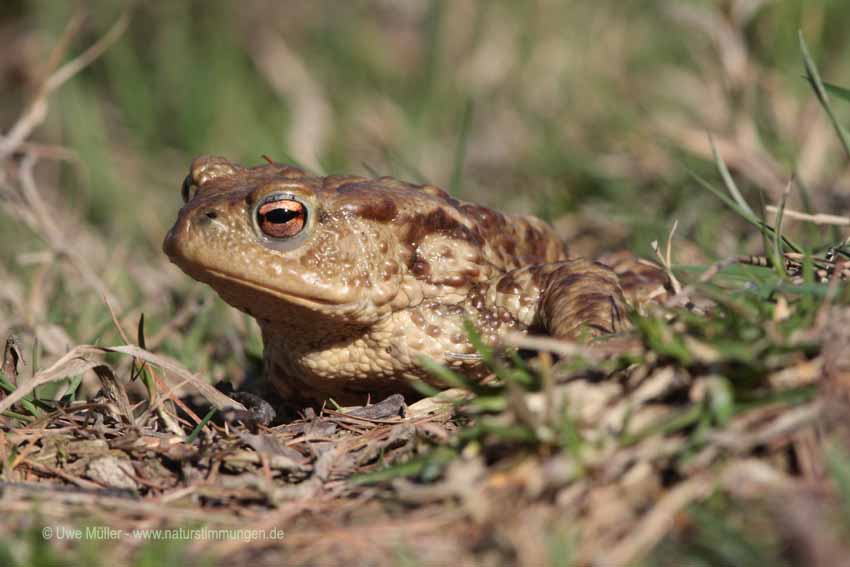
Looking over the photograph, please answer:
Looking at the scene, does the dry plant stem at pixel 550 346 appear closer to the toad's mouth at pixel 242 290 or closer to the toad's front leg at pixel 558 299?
the toad's front leg at pixel 558 299

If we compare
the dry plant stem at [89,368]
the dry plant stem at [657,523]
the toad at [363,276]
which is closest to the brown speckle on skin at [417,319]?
the toad at [363,276]

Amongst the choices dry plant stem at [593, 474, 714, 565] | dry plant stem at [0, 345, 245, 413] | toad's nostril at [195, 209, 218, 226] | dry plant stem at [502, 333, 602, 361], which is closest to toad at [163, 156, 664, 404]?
toad's nostril at [195, 209, 218, 226]

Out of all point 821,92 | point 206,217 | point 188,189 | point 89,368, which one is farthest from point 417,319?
point 821,92

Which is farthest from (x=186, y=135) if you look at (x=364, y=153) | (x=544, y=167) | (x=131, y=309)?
(x=131, y=309)

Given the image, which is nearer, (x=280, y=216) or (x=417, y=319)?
(x=280, y=216)

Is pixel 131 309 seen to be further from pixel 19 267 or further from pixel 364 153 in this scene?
pixel 364 153

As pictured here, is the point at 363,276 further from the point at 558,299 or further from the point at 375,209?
the point at 558,299
